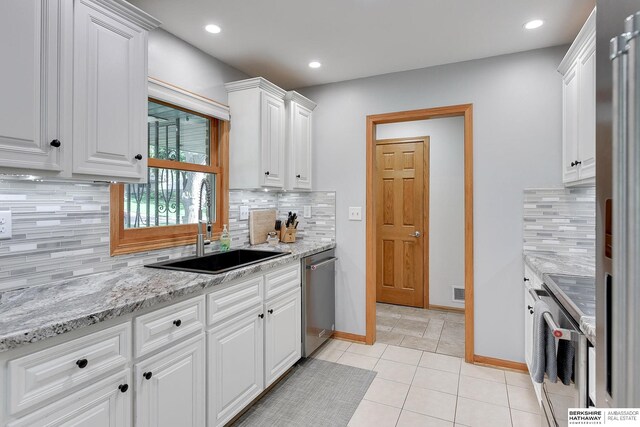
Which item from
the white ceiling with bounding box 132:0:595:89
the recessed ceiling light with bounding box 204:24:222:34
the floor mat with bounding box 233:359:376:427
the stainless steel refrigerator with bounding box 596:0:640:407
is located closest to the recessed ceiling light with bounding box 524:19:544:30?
the white ceiling with bounding box 132:0:595:89

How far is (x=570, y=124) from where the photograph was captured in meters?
2.38

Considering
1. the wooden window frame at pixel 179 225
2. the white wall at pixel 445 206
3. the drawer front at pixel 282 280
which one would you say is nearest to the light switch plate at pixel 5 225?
the wooden window frame at pixel 179 225

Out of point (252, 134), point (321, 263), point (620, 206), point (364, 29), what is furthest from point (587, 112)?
point (252, 134)

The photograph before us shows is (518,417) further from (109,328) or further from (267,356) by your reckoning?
(109,328)

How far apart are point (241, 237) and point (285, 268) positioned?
72 cm

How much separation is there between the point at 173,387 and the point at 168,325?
11.7 inches

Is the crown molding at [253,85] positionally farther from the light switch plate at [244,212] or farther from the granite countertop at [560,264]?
the granite countertop at [560,264]

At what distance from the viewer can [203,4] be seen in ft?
6.66

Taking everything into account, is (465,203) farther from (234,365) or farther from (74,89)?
(74,89)

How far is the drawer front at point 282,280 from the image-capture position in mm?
2303

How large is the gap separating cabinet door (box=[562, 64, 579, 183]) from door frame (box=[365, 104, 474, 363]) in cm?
64

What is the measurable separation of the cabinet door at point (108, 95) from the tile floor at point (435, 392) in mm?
2006
